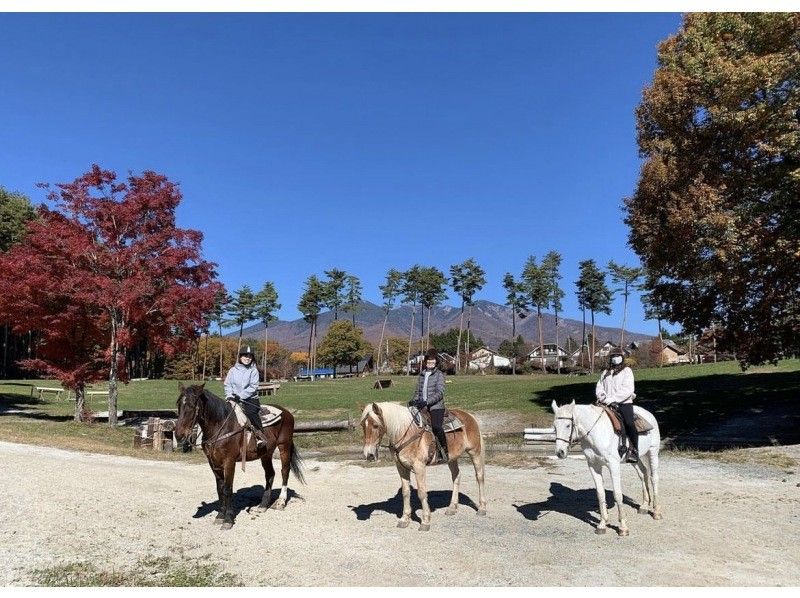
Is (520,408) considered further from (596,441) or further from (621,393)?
(596,441)

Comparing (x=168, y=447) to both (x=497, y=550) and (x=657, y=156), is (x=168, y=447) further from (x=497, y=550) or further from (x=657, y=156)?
(x=657, y=156)

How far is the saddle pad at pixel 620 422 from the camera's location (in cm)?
956

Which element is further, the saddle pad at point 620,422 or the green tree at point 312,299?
the green tree at point 312,299

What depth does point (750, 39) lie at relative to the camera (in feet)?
53.5

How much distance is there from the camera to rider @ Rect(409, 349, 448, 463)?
393 inches

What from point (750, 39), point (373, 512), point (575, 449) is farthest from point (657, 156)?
point (373, 512)

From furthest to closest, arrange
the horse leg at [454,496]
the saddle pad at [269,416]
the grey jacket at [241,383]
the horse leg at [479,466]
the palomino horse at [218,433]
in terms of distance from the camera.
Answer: the saddle pad at [269,416] < the grey jacket at [241,383] < the horse leg at [479,466] < the horse leg at [454,496] < the palomino horse at [218,433]

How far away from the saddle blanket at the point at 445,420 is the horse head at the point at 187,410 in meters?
3.70

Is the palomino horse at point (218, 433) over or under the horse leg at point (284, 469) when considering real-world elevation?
over

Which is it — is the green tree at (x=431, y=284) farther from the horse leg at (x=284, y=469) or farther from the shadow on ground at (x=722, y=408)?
the horse leg at (x=284, y=469)

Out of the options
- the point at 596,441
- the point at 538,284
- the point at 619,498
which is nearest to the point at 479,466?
the point at 596,441

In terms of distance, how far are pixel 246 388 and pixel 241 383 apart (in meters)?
0.14

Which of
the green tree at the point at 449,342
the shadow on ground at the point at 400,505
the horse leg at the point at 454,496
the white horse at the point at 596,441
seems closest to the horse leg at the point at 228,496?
the shadow on ground at the point at 400,505

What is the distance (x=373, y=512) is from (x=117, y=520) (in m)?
4.63
